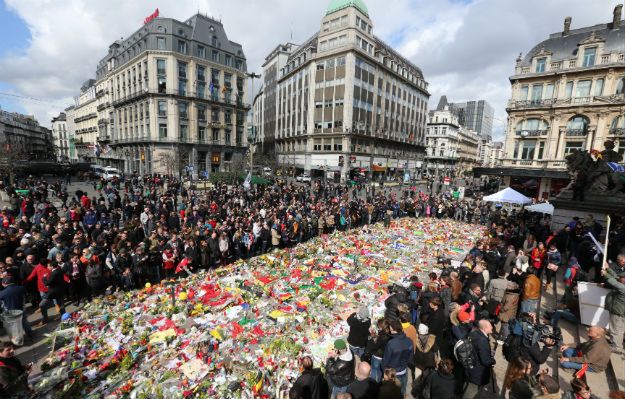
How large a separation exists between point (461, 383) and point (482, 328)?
43.5 inches

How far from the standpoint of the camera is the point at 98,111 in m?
71.6

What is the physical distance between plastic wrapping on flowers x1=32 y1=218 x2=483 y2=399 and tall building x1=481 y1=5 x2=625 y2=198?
31537 millimetres

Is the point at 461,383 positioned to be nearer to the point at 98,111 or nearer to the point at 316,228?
the point at 316,228

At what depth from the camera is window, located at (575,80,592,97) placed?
3133 centimetres

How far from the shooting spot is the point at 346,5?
48.4 meters

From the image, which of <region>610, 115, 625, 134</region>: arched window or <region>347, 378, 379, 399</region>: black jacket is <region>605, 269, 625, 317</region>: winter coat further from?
<region>610, 115, 625, 134</region>: arched window

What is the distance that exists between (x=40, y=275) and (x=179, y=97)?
1899 inches

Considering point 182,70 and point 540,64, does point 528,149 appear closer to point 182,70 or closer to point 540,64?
point 540,64

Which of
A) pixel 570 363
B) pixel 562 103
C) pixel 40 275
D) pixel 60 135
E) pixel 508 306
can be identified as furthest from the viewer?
pixel 60 135

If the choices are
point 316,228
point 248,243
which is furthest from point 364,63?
point 248,243

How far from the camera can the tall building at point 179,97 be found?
4766 centimetres

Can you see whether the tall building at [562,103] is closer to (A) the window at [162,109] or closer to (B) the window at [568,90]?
(B) the window at [568,90]

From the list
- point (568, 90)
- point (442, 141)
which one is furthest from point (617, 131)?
point (442, 141)

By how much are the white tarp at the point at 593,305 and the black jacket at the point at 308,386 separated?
6757mm
